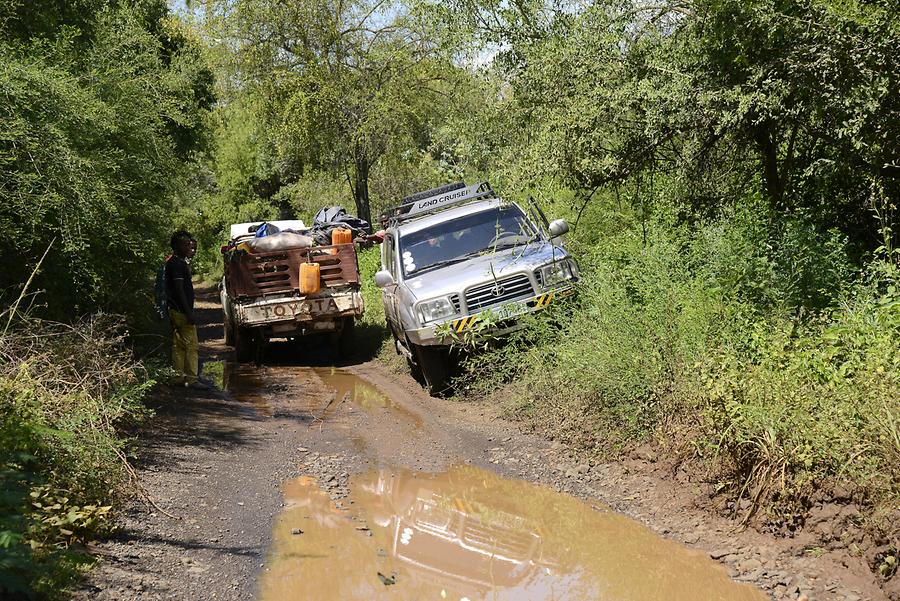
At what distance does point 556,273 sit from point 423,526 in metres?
4.46

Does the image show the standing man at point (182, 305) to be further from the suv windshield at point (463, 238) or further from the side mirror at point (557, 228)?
the side mirror at point (557, 228)

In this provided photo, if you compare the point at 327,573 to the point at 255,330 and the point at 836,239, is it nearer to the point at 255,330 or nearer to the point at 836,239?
the point at 836,239

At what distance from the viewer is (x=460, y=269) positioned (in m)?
10.9

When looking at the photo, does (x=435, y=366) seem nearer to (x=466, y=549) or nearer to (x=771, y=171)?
(x=771, y=171)

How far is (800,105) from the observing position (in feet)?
27.0

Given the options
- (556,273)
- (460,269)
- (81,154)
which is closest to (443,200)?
(460,269)

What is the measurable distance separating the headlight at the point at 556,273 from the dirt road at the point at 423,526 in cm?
172

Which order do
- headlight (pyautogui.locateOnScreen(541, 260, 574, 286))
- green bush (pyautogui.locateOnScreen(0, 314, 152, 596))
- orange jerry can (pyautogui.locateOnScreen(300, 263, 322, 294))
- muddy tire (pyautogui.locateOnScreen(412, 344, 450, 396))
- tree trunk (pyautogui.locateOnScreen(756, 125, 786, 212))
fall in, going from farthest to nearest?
orange jerry can (pyautogui.locateOnScreen(300, 263, 322, 294))
muddy tire (pyautogui.locateOnScreen(412, 344, 450, 396))
headlight (pyautogui.locateOnScreen(541, 260, 574, 286))
tree trunk (pyautogui.locateOnScreen(756, 125, 786, 212))
green bush (pyautogui.locateOnScreen(0, 314, 152, 596))

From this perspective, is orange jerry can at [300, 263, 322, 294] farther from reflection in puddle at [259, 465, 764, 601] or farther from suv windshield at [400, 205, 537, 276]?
reflection in puddle at [259, 465, 764, 601]

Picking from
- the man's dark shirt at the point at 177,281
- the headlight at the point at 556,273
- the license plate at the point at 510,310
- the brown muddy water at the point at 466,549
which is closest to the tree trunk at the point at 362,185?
the man's dark shirt at the point at 177,281

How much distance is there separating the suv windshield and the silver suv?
1 cm

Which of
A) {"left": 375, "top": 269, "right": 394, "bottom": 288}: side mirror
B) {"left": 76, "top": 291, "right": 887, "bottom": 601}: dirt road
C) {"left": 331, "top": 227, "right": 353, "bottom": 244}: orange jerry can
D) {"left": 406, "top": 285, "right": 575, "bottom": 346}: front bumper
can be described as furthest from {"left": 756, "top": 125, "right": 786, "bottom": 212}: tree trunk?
{"left": 331, "top": 227, "right": 353, "bottom": 244}: orange jerry can

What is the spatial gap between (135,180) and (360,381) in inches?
158

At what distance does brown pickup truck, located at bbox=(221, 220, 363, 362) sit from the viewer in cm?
1409
